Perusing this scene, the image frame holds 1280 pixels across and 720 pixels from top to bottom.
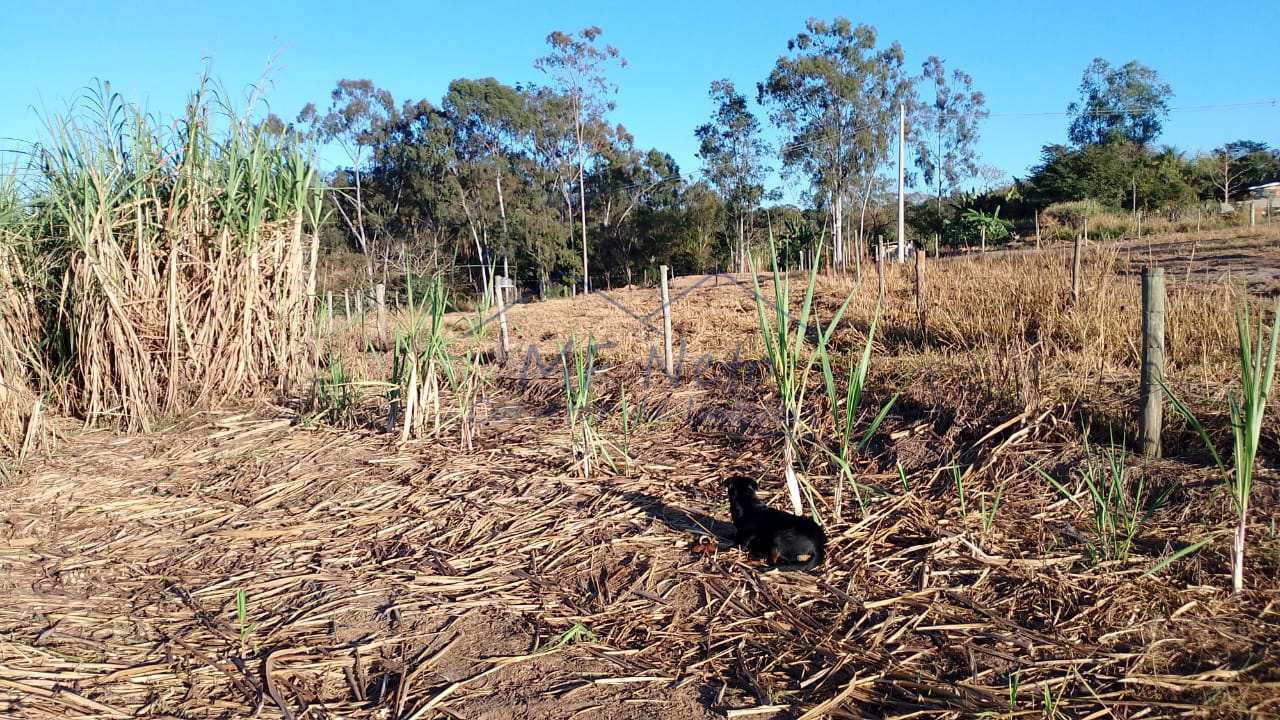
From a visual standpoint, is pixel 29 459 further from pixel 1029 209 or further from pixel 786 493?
pixel 1029 209

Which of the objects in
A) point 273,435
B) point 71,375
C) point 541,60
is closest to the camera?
point 273,435

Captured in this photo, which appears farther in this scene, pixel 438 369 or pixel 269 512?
pixel 438 369

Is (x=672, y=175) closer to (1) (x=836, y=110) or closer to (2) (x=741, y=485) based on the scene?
(1) (x=836, y=110)

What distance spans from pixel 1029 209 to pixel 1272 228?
1621 centimetres

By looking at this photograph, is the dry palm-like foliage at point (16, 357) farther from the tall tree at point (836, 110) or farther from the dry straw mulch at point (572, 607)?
the tall tree at point (836, 110)

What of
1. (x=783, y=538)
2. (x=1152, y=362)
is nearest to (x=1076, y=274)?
(x=1152, y=362)

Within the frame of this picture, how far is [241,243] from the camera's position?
4801 millimetres

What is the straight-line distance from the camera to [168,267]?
178 inches

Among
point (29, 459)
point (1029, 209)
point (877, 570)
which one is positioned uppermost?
point (1029, 209)

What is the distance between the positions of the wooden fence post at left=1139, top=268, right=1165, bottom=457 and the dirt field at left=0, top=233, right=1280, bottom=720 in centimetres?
17

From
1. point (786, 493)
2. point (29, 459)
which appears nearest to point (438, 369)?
point (29, 459)

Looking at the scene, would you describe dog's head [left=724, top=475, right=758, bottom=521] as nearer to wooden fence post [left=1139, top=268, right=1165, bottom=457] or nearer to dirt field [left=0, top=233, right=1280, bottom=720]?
dirt field [left=0, top=233, right=1280, bottom=720]

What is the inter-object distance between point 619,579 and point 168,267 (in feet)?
11.5

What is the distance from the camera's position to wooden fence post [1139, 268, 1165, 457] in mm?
3217
